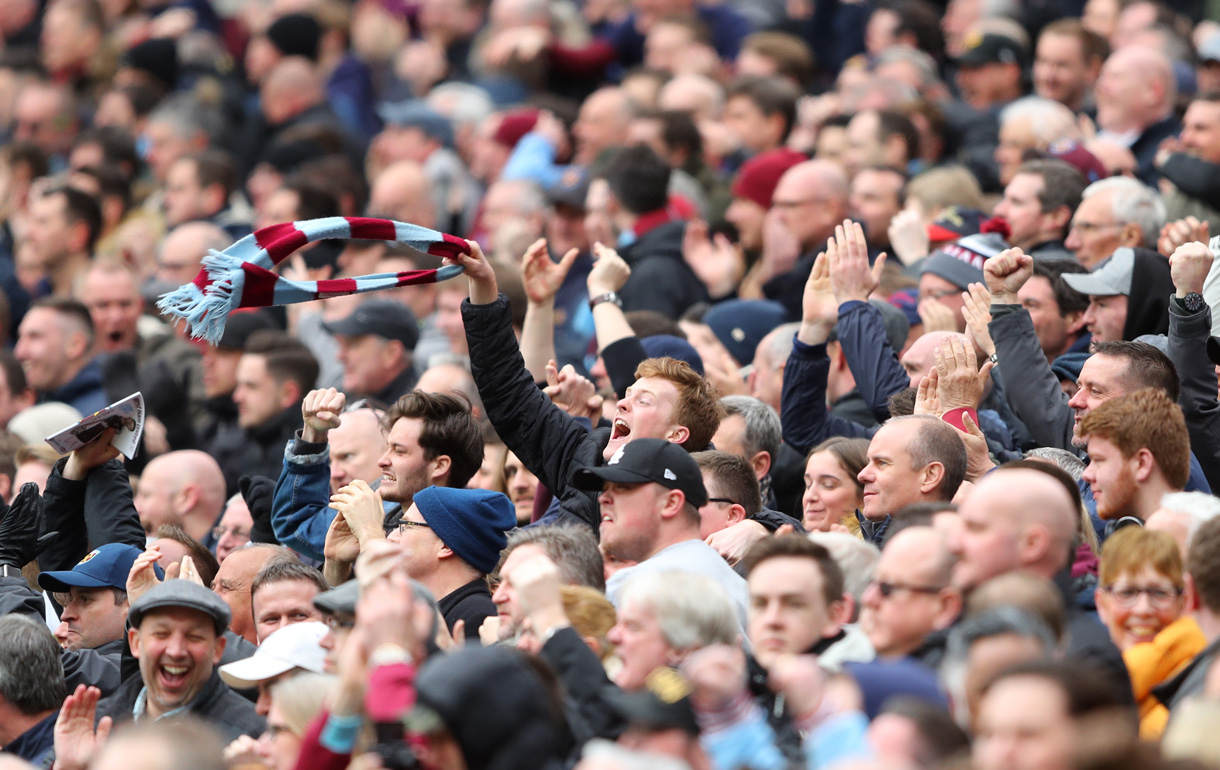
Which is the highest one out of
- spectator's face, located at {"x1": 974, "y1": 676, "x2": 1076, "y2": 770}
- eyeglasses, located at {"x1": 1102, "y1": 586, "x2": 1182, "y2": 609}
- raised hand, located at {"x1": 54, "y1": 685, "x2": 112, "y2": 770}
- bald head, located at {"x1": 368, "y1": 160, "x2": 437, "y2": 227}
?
spectator's face, located at {"x1": 974, "y1": 676, "x2": 1076, "y2": 770}

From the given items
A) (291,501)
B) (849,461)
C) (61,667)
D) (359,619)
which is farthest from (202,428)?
(359,619)

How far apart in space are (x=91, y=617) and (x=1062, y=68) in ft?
25.6

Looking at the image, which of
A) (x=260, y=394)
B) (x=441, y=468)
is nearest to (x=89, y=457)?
(x=441, y=468)

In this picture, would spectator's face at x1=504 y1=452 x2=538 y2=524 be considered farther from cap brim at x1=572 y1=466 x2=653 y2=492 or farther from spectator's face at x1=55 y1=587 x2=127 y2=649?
spectator's face at x1=55 y1=587 x2=127 y2=649

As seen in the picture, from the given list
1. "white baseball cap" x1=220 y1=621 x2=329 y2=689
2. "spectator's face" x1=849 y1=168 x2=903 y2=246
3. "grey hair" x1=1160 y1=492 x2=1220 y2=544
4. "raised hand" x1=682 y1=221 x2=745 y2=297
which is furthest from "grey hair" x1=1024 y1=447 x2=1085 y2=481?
"raised hand" x1=682 y1=221 x2=745 y2=297

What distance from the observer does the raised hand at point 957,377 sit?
735cm

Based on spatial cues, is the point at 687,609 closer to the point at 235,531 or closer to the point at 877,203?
the point at 235,531

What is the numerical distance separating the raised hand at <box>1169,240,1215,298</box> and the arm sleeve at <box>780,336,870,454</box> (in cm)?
166

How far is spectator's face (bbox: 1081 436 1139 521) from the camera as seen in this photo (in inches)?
245

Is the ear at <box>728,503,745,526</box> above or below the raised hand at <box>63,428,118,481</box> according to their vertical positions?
above

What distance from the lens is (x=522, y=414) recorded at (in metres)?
7.40

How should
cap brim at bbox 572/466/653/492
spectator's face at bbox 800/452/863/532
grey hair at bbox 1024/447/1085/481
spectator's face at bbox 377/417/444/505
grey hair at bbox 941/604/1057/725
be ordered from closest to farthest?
grey hair at bbox 941/604/1057/725
cap brim at bbox 572/466/653/492
grey hair at bbox 1024/447/1085/481
spectator's face at bbox 800/452/863/532
spectator's face at bbox 377/417/444/505

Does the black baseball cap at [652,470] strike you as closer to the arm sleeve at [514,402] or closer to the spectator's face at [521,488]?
the arm sleeve at [514,402]

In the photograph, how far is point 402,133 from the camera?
48.1 feet
